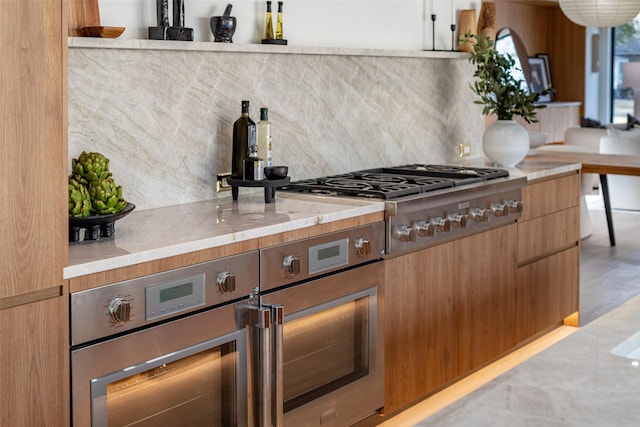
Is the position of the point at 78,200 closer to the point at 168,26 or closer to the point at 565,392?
the point at 168,26

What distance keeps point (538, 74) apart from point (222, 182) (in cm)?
1106

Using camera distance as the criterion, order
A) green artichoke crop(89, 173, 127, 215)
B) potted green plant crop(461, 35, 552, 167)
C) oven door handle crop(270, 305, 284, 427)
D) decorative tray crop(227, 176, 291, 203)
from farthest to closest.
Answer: potted green plant crop(461, 35, 552, 167) → decorative tray crop(227, 176, 291, 203) → oven door handle crop(270, 305, 284, 427) → green artichoke crop(89, 173, 127, 215)

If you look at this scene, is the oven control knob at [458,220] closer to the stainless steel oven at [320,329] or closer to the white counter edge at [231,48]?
the stainless steel oven at [320,329]

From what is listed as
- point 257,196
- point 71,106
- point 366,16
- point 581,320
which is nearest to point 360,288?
point 257,196

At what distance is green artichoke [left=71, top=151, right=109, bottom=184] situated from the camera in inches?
103

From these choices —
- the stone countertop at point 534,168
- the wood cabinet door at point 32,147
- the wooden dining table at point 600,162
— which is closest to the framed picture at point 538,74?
the wooden dining table at point 600,162

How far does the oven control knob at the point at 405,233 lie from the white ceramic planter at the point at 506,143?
4.35 ft

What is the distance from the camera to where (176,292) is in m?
2.48

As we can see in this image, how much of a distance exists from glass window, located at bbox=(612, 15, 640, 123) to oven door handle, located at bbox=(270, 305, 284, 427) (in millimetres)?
12397

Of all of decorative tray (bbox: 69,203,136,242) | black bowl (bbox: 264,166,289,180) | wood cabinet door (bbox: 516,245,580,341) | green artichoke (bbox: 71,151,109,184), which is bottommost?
wood cabinet door (bbox: 516,245,580,341)

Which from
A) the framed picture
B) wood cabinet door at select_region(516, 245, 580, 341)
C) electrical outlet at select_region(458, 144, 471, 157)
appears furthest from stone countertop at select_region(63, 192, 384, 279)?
the framed picture

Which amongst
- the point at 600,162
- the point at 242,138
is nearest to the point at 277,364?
the point at 242,138

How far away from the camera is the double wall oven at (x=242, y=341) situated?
2318 mm

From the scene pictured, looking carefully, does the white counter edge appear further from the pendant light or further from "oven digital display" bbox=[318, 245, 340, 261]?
the pendant light
